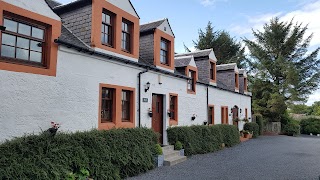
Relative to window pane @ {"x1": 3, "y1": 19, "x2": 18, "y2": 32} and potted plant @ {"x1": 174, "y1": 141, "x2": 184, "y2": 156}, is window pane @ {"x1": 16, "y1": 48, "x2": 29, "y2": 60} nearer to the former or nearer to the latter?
window pane @ {"x1": 3, "y1": 19, "x2": 18, "y2": 32}

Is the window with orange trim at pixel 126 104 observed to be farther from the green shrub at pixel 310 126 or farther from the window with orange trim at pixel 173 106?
the green shrub at pixel 310 126

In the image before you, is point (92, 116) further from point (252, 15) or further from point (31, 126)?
point (252, 15)

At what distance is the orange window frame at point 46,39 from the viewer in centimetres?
591

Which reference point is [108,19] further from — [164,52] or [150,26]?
[164,52]

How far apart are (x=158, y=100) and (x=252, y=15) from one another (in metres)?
6.69

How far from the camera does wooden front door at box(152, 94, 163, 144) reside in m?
11.8

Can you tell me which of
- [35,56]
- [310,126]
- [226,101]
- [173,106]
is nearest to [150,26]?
[173,106]

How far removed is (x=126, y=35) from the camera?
34.2 ft

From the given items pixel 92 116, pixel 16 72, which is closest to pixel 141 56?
pixel 92 116

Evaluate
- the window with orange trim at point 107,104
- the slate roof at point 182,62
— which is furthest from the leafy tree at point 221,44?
the window with orange trim at point 107,104

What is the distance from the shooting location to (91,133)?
24.0ft

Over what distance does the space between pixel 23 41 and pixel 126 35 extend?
469 cm

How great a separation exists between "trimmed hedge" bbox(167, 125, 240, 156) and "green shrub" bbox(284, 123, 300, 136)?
15.3 m

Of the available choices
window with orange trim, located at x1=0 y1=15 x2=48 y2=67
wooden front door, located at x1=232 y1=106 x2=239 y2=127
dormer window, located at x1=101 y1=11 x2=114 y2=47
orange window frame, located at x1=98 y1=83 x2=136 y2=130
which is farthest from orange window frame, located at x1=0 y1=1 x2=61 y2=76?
wooden front door, located at x1=232 y1=106 x2=239 y2=127
